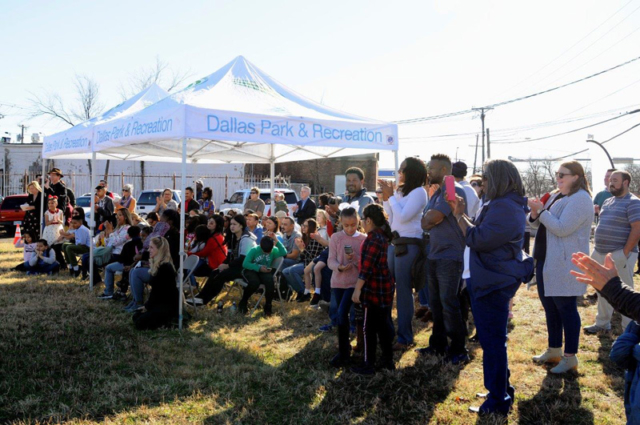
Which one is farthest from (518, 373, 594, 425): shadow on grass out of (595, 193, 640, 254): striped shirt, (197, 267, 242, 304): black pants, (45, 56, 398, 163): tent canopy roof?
(197, 267, 242, 304): black pants

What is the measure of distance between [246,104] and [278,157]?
466 cm

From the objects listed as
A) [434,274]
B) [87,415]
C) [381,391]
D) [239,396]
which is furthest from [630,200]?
[87,415]

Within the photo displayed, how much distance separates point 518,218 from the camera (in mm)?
3643

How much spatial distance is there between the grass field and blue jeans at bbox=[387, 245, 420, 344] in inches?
12.7

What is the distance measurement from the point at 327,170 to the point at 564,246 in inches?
1334

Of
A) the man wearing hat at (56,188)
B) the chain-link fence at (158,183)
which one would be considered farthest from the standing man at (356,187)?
the chain-link fence at (158,183)

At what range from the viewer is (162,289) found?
6469 millimetres

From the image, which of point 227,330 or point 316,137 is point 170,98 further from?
point 227,330

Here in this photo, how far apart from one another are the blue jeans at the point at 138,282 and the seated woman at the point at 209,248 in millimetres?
829

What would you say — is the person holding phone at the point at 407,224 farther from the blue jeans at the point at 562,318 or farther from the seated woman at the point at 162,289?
the seated woman at the point at 162,289

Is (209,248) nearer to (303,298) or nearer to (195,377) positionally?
(303,298)

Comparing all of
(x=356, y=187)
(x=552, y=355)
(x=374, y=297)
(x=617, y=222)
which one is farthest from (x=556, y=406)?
(x=356, y=187)

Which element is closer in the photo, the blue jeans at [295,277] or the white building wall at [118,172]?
the blue jeans at [295,277]

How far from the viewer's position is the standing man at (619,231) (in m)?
5.59
